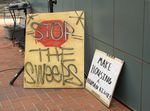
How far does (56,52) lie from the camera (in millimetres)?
5168

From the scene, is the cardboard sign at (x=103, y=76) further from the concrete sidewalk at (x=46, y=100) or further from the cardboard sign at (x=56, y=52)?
the cardboard sign at (x=56, y=52)

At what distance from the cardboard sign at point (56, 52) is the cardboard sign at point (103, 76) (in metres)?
0.21

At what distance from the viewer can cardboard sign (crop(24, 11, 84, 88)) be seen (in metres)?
5.10

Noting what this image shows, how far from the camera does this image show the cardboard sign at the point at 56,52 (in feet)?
16.7

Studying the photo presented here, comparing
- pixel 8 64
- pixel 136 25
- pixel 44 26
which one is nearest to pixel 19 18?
pixel 8 64

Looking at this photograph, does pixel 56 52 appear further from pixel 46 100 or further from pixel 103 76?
pixel 103 76

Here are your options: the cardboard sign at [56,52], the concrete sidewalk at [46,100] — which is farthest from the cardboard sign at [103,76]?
the cardboard sign at [56,52]

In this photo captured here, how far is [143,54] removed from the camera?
3875mm

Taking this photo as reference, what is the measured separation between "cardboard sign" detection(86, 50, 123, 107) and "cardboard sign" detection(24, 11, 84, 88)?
0.70 feet

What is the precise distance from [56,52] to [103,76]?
2.91 feet

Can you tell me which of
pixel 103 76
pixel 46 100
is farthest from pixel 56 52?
pixel 103 76

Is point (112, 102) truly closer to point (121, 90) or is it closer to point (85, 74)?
point (121, 90)

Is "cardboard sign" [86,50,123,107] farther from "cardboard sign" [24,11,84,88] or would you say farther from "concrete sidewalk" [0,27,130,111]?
"cardboard sign" [24,11,84,88]

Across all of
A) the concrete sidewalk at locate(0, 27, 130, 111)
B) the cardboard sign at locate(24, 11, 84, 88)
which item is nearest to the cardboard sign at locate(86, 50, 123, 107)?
the concrete sidewalk at locate(0, 27, 130, 111)
